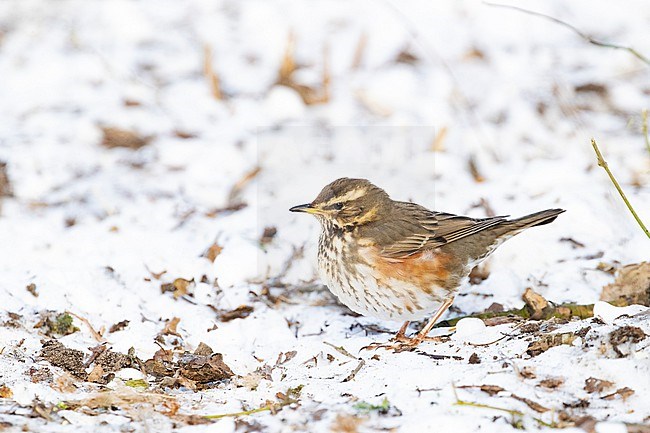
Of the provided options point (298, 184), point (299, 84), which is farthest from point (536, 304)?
point (299, 84)

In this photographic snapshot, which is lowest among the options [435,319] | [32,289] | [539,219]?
[435,319]

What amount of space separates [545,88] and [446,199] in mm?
3135

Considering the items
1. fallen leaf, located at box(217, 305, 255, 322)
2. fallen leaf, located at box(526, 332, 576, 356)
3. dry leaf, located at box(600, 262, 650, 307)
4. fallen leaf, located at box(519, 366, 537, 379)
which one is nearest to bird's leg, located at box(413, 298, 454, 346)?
fallen leaf, located at box(526, 332, 576, 356)

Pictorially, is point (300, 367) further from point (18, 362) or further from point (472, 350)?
point (18, 362)

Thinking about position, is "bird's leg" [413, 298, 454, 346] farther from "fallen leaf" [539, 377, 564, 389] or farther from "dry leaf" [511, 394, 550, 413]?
"dry leaf" [511, 394, 550, 413]

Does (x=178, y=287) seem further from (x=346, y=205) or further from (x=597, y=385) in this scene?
(x=597, y=385)

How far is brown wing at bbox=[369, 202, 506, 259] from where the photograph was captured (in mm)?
5836

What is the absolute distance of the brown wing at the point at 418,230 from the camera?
5.84 meters

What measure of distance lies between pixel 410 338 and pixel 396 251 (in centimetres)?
60

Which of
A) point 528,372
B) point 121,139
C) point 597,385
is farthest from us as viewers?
point 121,139

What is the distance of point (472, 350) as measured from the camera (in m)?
5.08

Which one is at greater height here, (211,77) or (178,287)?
(211,77)

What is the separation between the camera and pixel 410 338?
5711 mm

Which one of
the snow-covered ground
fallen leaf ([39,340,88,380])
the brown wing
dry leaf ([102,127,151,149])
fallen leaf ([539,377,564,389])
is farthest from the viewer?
dry leaf ([102,127,151,149])
